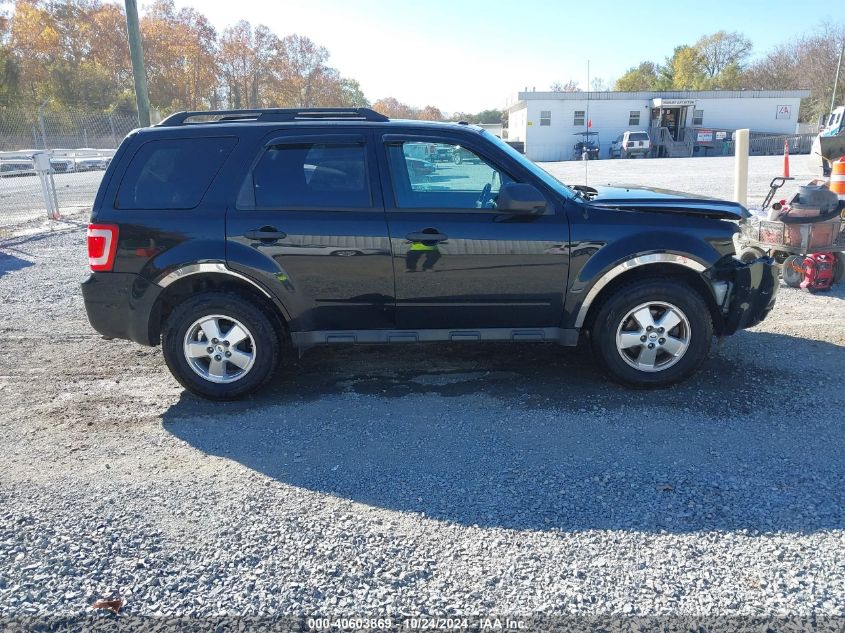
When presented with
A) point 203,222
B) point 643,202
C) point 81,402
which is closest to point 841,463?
point 643,202

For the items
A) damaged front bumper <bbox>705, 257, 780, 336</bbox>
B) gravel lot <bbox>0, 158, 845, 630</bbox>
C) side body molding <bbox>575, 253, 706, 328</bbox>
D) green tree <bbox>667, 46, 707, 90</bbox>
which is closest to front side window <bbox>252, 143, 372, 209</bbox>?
gravel lot <bbox>0, 158, 845, 630</bbox>

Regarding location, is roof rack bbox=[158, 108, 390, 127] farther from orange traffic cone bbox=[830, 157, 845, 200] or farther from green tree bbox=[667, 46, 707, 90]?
green tree bbox=[667, 46, 707, 90]

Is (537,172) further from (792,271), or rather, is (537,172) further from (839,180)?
(839,180)

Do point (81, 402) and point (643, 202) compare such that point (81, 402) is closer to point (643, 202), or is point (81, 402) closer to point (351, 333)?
point (351, 333)

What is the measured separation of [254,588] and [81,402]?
2736 millimetres

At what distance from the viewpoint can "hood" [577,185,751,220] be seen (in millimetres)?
4355

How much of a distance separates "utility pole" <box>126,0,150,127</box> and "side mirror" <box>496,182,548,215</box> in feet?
25.2

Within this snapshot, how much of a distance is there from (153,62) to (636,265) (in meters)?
70.0

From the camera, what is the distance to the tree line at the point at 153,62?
185 feet

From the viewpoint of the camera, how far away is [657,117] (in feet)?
156

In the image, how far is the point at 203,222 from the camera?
14.0 feet

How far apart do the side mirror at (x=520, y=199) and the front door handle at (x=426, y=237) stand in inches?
17.4

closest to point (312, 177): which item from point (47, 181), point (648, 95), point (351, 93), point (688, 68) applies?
point (47, 181)

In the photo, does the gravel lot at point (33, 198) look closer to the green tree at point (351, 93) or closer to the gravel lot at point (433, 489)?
the gravel lot at point (433, 489)
